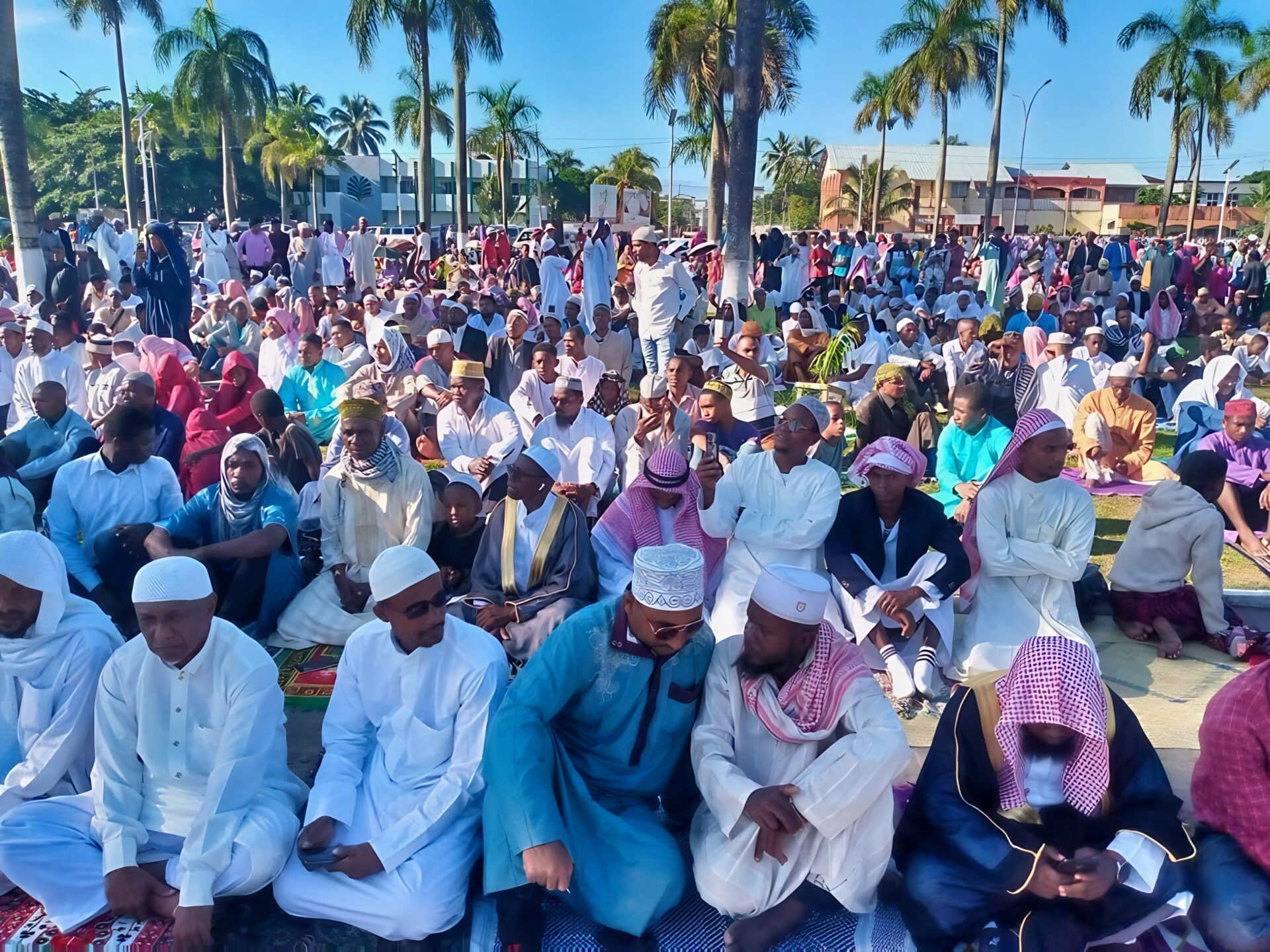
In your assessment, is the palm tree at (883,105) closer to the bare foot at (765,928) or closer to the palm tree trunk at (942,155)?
the palm tree trunk at (942,155)

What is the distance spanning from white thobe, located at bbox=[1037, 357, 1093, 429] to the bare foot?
6209 mm

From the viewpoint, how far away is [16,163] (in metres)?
10.8

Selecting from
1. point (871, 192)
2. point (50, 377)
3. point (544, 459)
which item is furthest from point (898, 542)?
point (871, 192)

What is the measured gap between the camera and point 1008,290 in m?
17.3

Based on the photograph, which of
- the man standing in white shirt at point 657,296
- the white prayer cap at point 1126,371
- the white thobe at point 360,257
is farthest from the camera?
the white thobe at point 360,257

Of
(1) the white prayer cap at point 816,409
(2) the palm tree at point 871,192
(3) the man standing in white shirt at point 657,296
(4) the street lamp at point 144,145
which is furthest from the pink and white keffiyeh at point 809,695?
(2) the palm tree at point 871,192

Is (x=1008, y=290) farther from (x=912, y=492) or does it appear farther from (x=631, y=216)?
(x=631, y=216)

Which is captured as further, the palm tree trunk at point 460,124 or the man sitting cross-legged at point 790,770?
the palm tree trunk at point 460,124

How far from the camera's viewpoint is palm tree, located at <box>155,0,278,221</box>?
91.0 ft

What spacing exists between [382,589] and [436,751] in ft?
1.78

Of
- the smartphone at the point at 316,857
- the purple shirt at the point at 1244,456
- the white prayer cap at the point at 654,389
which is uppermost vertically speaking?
the white prayer cap at the point at 654,389

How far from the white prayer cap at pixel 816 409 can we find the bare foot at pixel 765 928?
95.0 inches

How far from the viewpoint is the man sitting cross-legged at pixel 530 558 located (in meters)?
4.21

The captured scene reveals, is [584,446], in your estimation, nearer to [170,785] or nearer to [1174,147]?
[170,785]
